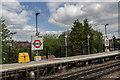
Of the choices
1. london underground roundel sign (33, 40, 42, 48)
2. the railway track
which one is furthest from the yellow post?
the railway track

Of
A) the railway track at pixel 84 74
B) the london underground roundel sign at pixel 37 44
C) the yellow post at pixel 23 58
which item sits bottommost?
the railway track at pixel 84 74

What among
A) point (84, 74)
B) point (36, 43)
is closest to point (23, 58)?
point (36, 43)

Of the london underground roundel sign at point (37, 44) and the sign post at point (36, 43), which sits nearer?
the sign post at point (36, 43)

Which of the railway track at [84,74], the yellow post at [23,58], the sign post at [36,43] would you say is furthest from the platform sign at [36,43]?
the railway track at [84,74]

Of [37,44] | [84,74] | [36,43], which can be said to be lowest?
[84,74]

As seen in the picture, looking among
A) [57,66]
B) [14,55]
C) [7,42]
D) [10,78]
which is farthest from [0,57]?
[57,66]

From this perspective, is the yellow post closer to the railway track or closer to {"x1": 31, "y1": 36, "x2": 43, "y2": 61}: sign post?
{"x1": 31, "y1": 36, "x2": 43, "y2": 61}: sign post

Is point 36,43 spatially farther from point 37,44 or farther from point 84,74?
point 84,74

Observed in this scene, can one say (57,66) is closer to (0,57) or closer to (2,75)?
(2,75)

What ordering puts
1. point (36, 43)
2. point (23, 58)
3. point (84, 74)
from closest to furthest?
point (84, 74) → point (23, 58) → point (36, 43)

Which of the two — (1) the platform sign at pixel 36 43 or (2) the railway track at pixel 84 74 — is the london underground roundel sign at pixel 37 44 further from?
(2) the railway track at pixel 84 74

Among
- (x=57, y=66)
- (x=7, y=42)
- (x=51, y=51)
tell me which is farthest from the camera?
(x=51, y=51)

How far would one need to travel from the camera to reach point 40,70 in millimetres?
9984

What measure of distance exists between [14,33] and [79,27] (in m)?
18.6
